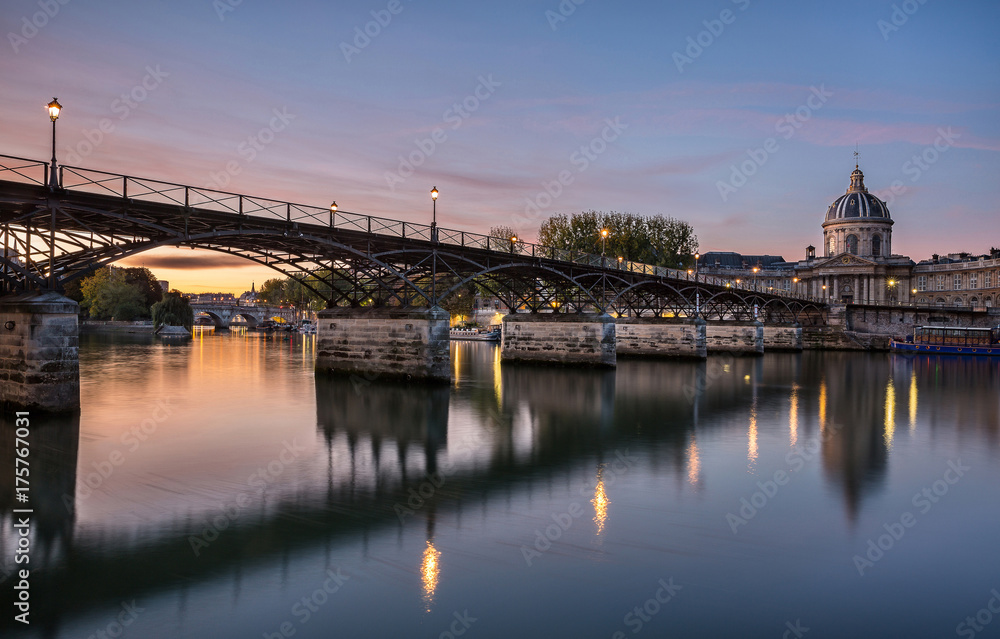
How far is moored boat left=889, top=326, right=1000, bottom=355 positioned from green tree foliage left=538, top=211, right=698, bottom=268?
27.4 meters

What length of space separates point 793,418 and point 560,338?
19493 mm

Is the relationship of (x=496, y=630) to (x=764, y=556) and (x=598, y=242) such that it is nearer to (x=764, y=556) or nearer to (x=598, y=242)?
(x=764, y=556)

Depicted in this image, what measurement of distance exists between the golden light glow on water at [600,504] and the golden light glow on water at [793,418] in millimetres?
7762

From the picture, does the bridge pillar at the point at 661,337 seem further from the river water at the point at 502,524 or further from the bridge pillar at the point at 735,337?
the river water at the point at 502,524

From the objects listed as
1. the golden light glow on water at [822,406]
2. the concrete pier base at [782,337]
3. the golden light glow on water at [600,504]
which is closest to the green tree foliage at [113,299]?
the concrete pier base at [782,337]

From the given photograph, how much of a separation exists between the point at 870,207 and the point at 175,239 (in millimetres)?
144800

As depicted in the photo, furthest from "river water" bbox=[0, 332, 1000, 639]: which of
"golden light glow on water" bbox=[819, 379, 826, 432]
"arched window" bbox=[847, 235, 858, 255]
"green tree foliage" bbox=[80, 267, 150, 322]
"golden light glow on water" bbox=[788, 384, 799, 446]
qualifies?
"arched window" bbox=[847, 235, 858, 255]

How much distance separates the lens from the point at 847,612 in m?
7.40

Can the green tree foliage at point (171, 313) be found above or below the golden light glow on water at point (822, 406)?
above

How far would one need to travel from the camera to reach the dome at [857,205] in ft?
445

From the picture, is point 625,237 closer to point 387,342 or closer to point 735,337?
point 735,337

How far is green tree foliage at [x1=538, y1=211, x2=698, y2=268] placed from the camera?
80750 mm

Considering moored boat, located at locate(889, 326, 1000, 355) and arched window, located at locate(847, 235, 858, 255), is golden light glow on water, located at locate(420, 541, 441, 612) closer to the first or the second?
moored boat, located at locate(889, 326, 1000, 355)

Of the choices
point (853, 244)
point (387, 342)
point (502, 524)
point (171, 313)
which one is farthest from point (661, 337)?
point (853, 244)
